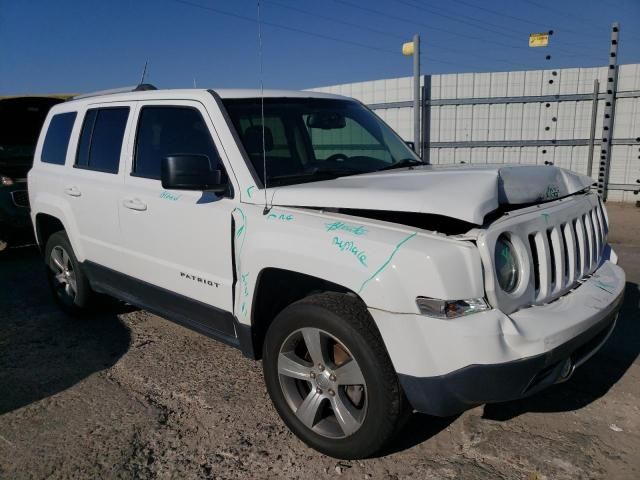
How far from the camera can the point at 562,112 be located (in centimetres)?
1074

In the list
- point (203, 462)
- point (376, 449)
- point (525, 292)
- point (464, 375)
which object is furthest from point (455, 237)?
point (203, 462)

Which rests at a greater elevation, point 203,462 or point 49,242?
point 49,242

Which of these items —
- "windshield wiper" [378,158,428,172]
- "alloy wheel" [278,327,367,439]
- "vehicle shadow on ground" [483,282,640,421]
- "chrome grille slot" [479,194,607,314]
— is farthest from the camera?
"windshield wiper" [378,158,428,172]

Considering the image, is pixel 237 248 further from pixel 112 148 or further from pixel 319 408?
pixel 112 148

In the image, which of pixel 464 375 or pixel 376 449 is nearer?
Result: pixel 464 375

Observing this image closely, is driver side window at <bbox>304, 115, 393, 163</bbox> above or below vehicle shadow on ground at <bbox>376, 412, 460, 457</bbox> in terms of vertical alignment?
above

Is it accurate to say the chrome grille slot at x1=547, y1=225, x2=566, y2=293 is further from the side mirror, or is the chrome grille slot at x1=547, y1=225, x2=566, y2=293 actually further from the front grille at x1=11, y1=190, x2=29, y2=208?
the front grille at x1=11, y1=190, x2=29, y2=208

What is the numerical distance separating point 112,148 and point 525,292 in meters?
3.13

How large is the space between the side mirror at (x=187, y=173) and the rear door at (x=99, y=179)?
1096 mm

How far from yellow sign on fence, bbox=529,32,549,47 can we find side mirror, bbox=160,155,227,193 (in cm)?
986

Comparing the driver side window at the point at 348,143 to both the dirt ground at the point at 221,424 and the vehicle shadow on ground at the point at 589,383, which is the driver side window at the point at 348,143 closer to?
the dirt ground at the point at 221,424

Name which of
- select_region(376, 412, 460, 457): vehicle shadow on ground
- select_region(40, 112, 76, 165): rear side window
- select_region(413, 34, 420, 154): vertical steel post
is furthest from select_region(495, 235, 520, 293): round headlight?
select_region(413, 34, 420, 154): vertical steel post

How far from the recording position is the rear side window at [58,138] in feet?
15.4

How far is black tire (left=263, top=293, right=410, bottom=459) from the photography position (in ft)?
7.81
